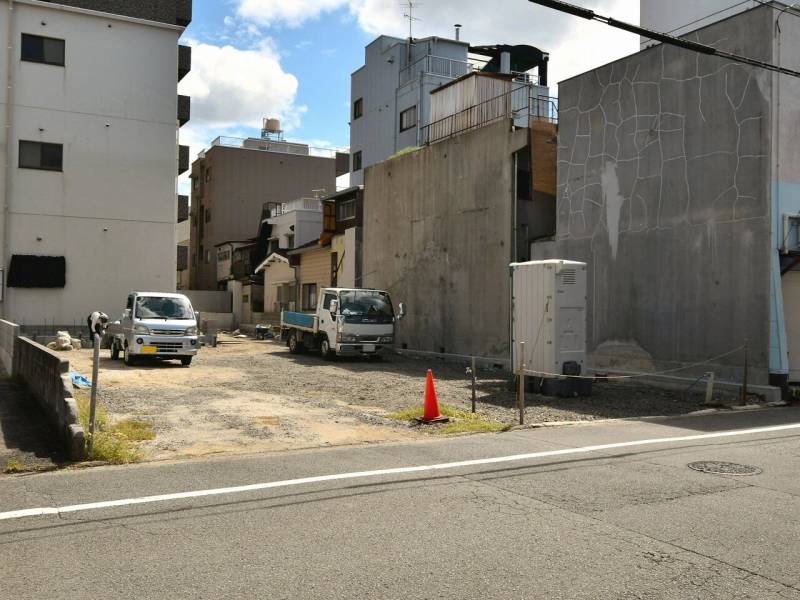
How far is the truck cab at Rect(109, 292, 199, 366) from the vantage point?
19.9m

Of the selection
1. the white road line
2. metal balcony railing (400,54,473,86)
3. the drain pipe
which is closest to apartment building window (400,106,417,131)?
metal balcony railing (400,54,473,86)

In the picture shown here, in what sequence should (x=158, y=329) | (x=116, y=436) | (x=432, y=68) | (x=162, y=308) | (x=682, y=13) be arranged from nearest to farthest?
(x=116, y=436) < (x=158, y=329) < (x=162, y=308) < (x=682, y=13) < (x=432, y=68)

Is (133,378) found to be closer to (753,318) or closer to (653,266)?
(653,266)

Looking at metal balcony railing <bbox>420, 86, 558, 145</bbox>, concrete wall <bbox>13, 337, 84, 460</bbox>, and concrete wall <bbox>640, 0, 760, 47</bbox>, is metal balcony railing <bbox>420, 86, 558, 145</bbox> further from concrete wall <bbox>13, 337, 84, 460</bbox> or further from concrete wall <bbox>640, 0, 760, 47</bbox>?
concrete wall <bbox>13, 337, 84, 460</bbox>

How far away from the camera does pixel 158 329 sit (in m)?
20.0

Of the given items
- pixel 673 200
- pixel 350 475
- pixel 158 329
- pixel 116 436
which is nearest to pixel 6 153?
pixel 158 329

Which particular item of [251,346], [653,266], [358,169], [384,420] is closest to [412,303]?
[251,346]

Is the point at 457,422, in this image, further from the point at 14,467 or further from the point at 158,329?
the point at 158,329

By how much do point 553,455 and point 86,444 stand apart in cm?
583

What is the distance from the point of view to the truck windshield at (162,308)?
810 inches

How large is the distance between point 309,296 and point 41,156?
1476 cm

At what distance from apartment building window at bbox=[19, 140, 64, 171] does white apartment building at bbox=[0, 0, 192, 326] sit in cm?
4

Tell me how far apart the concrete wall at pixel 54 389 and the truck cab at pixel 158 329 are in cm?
397

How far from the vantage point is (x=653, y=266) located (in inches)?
685
